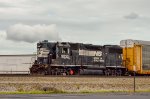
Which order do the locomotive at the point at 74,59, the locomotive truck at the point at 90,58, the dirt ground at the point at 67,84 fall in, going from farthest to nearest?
the locomotive truck at the point at 90,58 → the locomotive at the point at 74,59 → the dirt ground at the point at 67,84

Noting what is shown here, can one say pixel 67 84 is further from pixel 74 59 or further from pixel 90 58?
pixel 90 58

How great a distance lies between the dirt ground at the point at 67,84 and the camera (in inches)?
1144

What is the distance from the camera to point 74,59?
135ft

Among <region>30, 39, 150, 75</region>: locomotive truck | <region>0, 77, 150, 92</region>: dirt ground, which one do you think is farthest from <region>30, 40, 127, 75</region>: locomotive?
<region>0, 77, 150, 92</region>: dirt ground

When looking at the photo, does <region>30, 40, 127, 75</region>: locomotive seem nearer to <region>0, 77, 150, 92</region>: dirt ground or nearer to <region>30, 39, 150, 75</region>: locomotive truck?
<region>30, 39, 150, 75</region>: locomotive truck

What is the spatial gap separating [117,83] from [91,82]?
306 centimetres

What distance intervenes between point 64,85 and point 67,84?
32 centimetres

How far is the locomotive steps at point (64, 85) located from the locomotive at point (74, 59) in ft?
20.9

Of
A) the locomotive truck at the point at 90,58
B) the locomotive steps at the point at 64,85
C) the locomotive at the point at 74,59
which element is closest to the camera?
the locomotive steps at the point at 64,85

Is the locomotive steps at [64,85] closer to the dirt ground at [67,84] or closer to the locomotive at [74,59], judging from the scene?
the dirt ground at [67,84]

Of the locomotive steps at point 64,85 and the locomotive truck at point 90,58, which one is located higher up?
the locomotive truck at point 90,58

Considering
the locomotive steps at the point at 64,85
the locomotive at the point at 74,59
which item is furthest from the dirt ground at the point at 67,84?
the locomotive at the point at 74,59

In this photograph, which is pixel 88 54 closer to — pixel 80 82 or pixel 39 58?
pixel 39 58

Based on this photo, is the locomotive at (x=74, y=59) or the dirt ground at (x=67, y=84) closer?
the dirt ground at (x=67, y=84)
